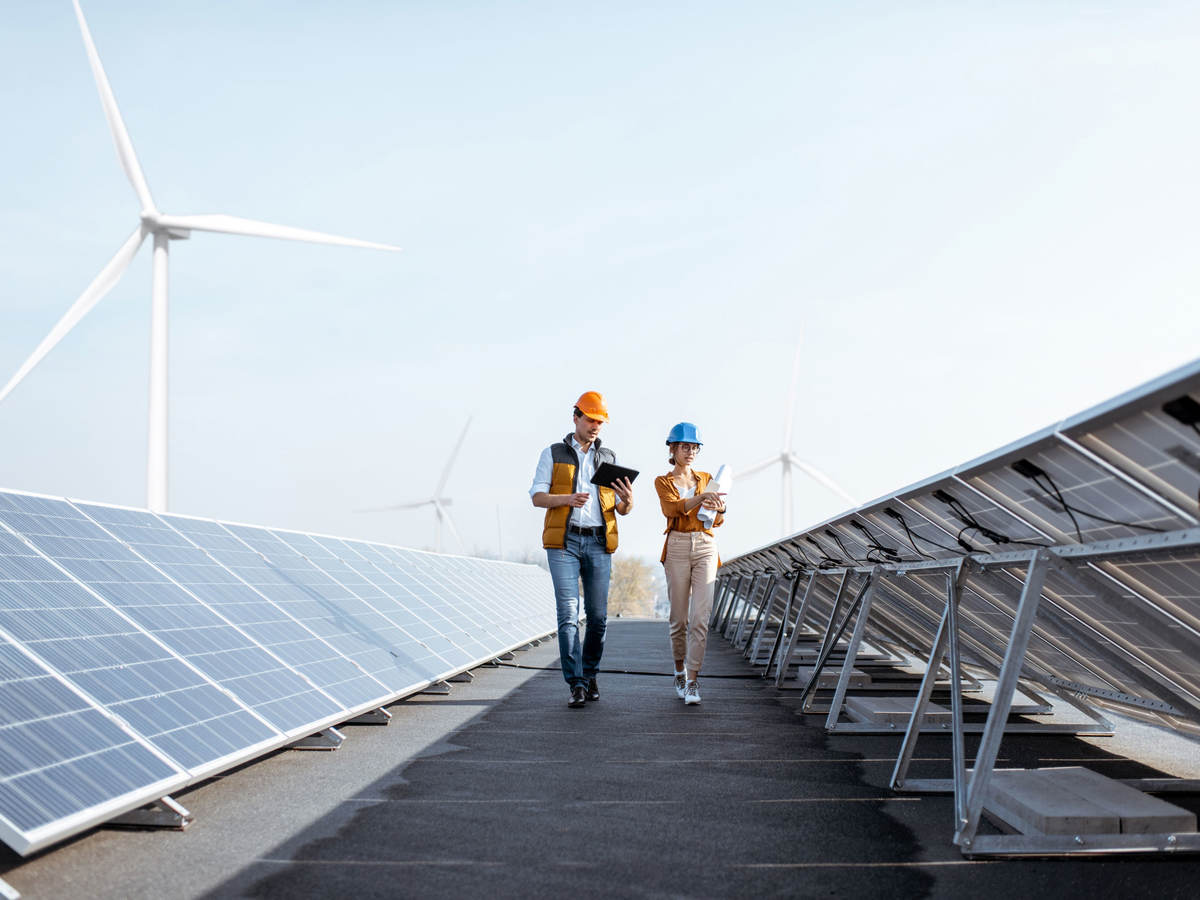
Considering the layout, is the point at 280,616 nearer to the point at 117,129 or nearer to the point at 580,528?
the point at 580,528

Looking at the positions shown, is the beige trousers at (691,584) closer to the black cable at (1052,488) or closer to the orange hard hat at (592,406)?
the orange hard hat at (592,406)

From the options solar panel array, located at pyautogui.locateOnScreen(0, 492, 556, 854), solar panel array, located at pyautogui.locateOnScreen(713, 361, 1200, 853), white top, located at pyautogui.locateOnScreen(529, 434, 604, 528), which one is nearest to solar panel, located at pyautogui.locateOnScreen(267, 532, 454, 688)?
solar panel array, located at pyautogui.locateOnScreen(0, 492, 556, 854)

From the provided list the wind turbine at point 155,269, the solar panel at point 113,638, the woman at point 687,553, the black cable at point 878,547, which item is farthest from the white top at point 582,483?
the wind turbine at point 155,269

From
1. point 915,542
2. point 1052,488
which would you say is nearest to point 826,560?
point 915,542

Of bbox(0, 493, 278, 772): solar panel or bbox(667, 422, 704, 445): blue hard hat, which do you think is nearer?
bbox(0, 493, 278, 772): solar panel

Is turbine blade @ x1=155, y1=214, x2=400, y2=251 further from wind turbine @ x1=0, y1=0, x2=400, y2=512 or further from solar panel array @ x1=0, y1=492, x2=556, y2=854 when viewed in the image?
solar panel array @ x1=0, y1=492, x2=556, y2=854

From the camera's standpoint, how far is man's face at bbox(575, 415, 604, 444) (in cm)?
980

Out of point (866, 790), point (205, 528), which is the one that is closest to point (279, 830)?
point (866, 790)

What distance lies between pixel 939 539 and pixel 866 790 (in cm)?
157

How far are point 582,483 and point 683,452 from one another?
46.3 inches

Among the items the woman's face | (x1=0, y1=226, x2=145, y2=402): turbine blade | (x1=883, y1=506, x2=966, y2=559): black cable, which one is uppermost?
(x1=0, y1=226, x2=145, y2=402): turbine blade

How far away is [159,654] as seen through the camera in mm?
5828

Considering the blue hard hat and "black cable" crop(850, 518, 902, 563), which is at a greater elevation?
the blue hard hat

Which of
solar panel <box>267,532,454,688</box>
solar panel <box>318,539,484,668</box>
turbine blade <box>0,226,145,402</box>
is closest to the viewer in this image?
solar panel <box>267,532,454,688</box>
